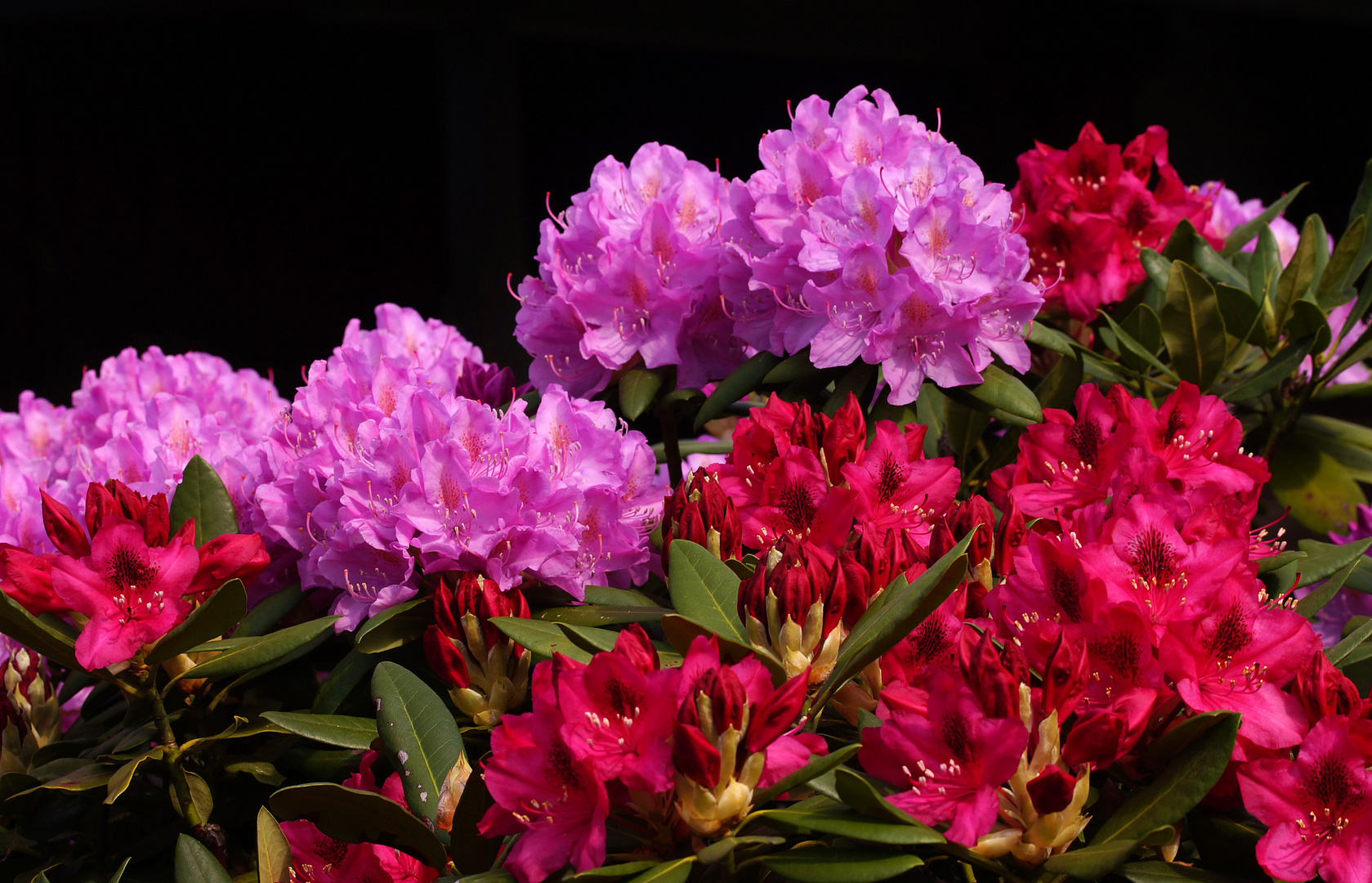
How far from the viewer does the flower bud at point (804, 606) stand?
80 centimetres

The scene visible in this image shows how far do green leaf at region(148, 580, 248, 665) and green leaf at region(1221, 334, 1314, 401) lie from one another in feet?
3.36

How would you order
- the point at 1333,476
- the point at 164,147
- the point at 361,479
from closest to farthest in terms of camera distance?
the point at 361,479 → the point at 1333,476 → the point at 164,147

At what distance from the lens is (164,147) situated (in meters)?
4.48

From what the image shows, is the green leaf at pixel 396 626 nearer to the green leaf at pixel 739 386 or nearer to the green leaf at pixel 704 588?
the green leaf at pixel 704 588

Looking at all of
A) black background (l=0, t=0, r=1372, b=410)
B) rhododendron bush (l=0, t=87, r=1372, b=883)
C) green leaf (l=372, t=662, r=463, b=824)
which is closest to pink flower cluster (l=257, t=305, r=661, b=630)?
rhododendron bush (l=0, t=87, r=1372, b=883)

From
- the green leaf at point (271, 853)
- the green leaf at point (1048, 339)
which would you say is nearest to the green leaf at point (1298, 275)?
the green leaf at point (1048, 339)

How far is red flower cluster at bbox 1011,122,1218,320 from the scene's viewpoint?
1.35m

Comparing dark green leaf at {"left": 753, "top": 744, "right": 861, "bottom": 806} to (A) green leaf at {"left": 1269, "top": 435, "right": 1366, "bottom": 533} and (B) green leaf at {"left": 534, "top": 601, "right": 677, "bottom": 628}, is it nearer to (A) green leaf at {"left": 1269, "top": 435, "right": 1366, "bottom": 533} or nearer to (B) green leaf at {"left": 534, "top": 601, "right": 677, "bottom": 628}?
(B) green leaf at {"left": 534, "top": 601, "right": 677, "bottom": 628}

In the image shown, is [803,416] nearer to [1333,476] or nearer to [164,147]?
[1333,476]

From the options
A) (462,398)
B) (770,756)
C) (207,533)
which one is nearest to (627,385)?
(462,398)

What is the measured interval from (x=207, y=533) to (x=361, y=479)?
176 mm

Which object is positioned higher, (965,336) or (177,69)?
(177,69)

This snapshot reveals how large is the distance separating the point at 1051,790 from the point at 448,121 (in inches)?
150

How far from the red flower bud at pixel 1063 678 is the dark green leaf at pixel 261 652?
0.53 m
